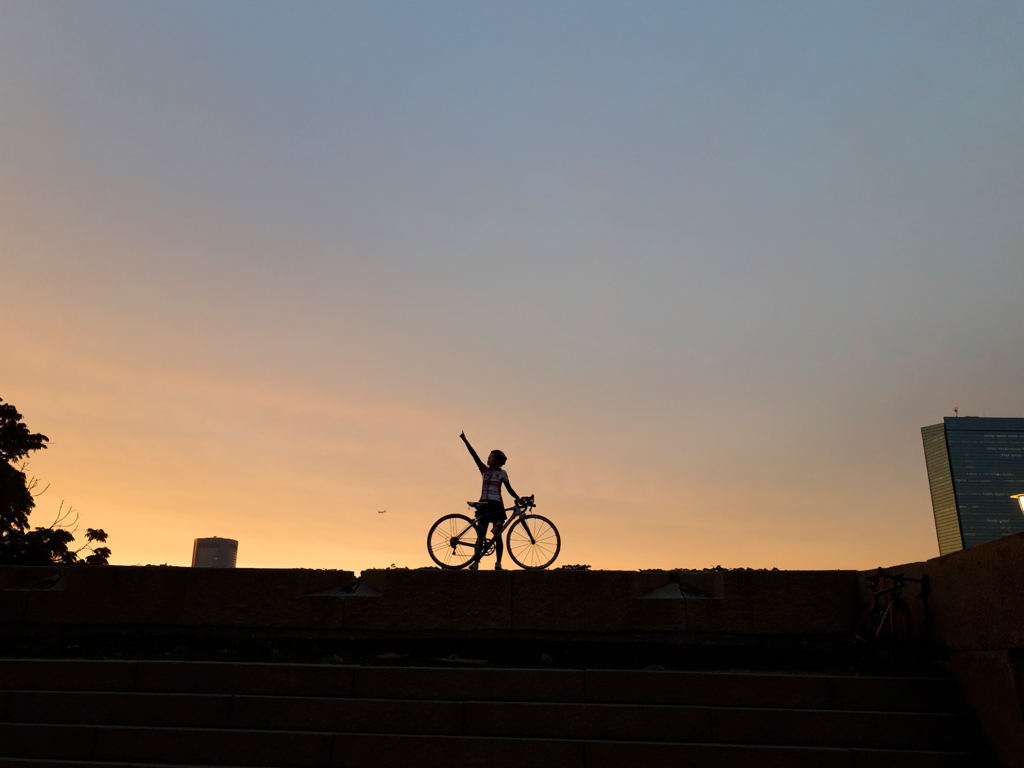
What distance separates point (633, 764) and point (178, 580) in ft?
20.4

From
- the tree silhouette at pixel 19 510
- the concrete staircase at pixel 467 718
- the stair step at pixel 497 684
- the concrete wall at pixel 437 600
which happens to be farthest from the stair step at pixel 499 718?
the tree silhouette at pixel 19 510

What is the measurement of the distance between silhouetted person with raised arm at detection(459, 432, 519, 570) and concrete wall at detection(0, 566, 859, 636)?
1.89 meters

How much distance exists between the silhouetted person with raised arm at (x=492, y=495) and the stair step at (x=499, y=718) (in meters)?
4.11

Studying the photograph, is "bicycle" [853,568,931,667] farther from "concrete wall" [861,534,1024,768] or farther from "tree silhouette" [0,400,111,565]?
"tree silhouette" [0,400,111,565]

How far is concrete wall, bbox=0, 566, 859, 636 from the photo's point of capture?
9.64m

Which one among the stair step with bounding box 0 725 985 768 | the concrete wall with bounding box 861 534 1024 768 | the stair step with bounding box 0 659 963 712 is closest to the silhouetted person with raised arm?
the stair step with bounding box 0 659 963 712

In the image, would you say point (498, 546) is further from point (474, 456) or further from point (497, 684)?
point (497, 684)

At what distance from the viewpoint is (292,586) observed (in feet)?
33.4

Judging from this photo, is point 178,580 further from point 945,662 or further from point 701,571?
point 945,662

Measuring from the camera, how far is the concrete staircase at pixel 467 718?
23.6 feet

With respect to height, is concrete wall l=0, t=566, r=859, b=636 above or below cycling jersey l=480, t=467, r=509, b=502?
below

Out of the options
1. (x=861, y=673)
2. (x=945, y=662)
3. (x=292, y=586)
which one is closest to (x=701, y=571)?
(x=861, y=673)

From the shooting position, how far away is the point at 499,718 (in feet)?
25.1

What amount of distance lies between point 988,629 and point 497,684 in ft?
14.8
